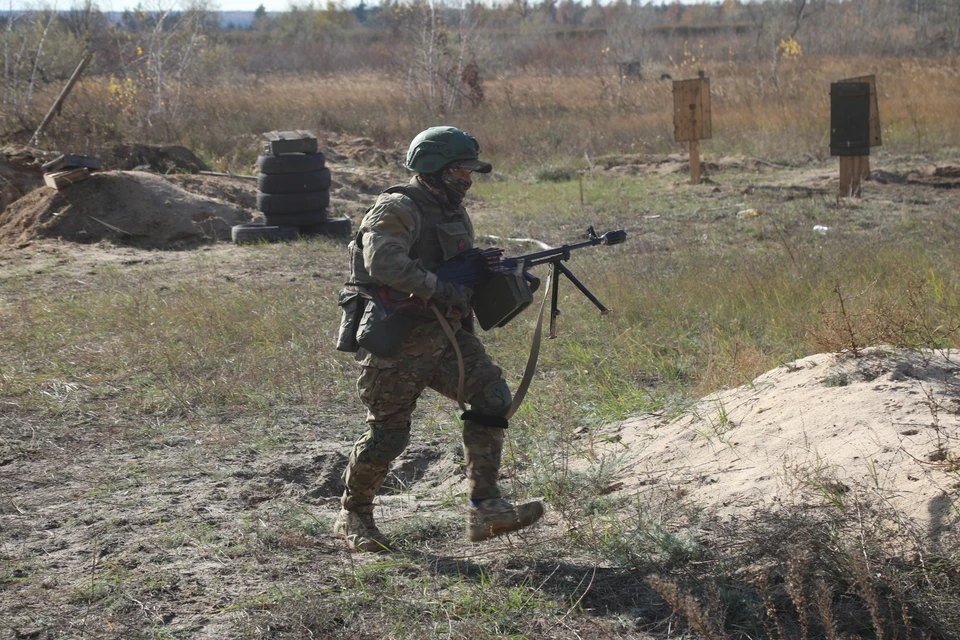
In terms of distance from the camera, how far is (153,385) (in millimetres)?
6281

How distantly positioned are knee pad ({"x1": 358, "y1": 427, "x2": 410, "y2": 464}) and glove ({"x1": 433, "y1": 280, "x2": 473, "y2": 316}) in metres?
0.57

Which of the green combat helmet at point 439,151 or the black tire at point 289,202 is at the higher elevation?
the green combat helmet at point 439,151

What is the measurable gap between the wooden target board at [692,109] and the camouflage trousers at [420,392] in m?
12.7

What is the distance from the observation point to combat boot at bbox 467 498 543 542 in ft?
11.7

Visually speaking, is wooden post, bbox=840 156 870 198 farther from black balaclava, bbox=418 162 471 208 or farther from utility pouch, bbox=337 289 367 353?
utility pouch, bbox=337 289 367 353

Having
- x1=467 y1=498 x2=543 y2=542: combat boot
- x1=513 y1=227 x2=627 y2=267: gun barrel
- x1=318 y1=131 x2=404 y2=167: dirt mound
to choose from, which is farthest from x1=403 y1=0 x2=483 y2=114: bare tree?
x1=467 y1=498 x2=543 y2=542: combat boot

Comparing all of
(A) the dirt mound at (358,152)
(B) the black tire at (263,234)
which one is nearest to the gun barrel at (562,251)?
(B) the black tire at (263,234)

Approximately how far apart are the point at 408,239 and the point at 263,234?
864 centimetres

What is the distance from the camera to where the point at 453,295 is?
363 centimetres

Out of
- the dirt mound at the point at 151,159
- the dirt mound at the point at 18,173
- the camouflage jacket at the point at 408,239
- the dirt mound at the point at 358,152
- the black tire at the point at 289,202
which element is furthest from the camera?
the dirt mound at the point at 358,152

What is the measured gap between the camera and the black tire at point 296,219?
12.1m

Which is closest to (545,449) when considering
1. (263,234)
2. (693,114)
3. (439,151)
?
(439,151)

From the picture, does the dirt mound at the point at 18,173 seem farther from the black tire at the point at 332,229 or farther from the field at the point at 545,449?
the black tire at the point at 332,229

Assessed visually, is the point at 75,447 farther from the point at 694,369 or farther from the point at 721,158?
the point at 721,158
